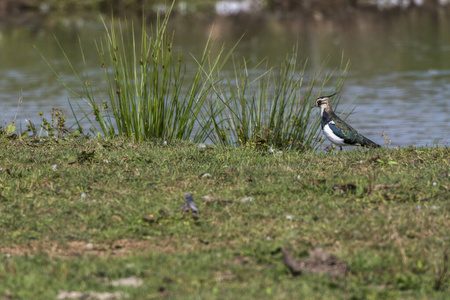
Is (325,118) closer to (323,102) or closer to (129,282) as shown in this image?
(323,102)

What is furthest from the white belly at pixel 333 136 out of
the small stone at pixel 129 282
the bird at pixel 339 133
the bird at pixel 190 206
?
the small stone at pixel 129 282

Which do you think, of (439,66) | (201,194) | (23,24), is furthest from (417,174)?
(23,24)

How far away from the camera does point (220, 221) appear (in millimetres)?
5105

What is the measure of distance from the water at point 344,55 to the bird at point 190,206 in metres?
3.63

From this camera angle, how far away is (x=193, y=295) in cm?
383

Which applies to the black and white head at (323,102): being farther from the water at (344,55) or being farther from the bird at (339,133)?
the water at (344,55)

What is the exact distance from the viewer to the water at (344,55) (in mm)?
11189

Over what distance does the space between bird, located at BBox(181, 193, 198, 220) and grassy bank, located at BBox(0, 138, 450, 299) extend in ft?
0.22

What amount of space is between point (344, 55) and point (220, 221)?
45.6ft

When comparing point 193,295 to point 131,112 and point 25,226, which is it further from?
point 131,112

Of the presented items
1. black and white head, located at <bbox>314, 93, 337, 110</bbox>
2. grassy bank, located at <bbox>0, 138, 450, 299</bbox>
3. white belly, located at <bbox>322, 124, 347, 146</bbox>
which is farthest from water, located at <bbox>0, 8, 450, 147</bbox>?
grassy bank, located at <bbox>0, 138, 450, 299</bbox>

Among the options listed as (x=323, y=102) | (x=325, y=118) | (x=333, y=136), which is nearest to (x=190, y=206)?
(x=333, y=136)

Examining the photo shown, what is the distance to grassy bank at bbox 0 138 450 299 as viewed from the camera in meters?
4.05

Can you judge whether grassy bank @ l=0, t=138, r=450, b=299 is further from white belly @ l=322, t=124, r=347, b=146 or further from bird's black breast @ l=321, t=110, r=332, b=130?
bird's black breast @ l=321, t=110, r=332, b=130
